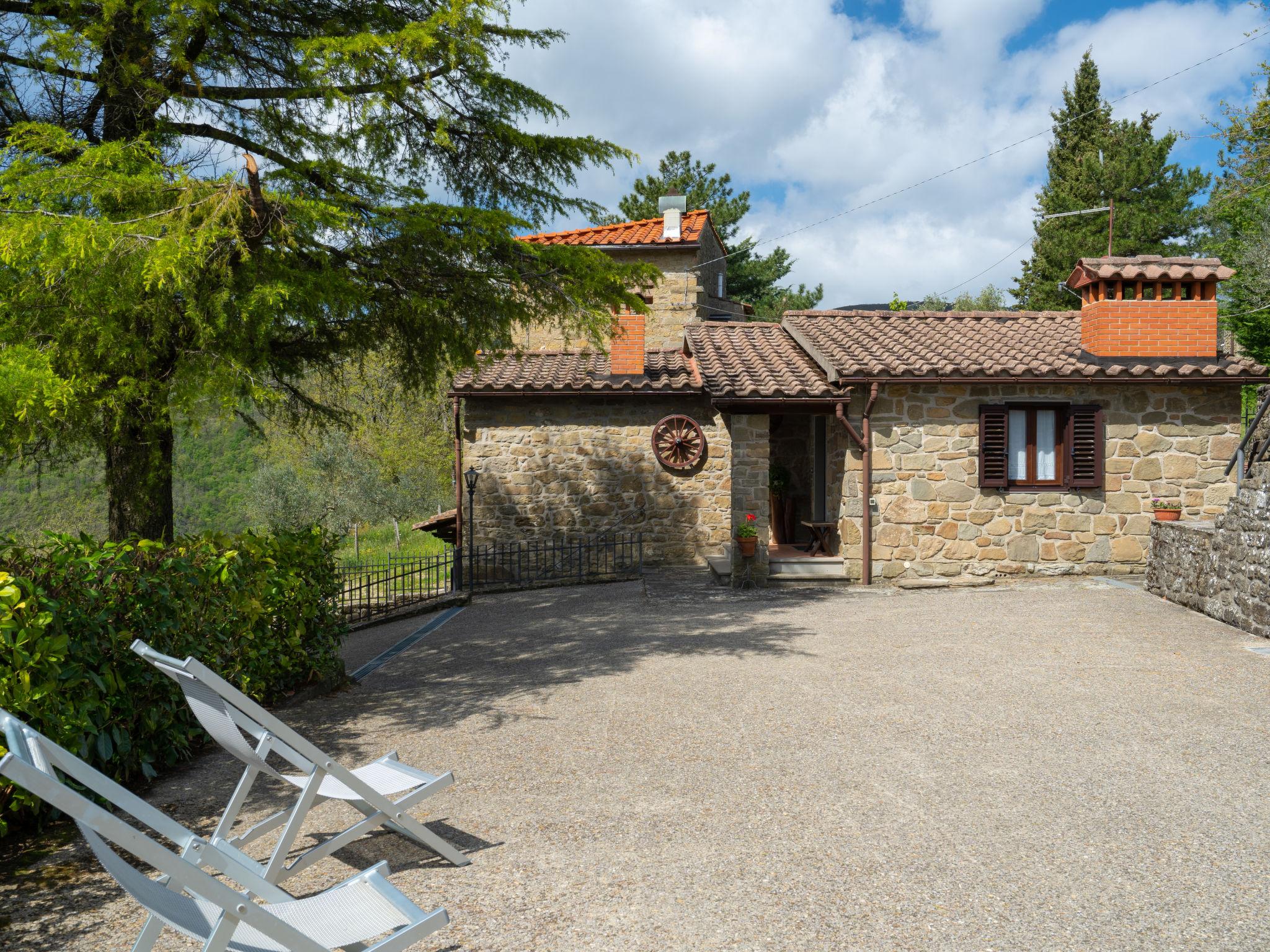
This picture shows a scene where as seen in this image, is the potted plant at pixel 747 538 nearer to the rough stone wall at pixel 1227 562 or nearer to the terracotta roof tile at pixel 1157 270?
the rough stone wall at pixel 1227 562

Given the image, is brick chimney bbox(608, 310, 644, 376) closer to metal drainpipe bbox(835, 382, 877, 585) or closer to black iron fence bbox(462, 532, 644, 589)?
black iron fence bbox(462, 532, 644, 589)

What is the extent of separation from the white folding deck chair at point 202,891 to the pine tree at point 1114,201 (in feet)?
111

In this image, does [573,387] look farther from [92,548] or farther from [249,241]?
[92,548]

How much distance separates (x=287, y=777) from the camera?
149 inches

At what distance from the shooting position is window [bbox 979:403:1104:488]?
12.8m

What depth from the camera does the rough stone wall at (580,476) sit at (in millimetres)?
15102

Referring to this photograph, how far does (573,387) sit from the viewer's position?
14.8 m

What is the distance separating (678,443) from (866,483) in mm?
3495

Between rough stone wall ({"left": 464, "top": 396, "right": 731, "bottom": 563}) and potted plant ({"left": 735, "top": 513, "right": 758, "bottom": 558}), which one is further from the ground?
rough stone wall ({"left": 464, "top": 396, "right": 731, "bottom": 563})

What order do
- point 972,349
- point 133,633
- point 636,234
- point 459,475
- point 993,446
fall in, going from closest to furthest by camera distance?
1. point 133,633
2. point 993,446
3. point 972,349
4. point 459,475
5. point 636,234

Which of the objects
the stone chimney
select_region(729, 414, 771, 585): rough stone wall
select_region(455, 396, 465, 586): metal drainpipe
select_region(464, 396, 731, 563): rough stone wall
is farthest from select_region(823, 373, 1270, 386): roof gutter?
the stone chimney

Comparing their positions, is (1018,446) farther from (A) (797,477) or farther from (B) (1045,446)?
(A) (797,477)

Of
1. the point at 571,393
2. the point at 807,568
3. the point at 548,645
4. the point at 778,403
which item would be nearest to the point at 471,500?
the point at 571,393

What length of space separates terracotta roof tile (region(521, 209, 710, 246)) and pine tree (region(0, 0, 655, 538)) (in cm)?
1237
